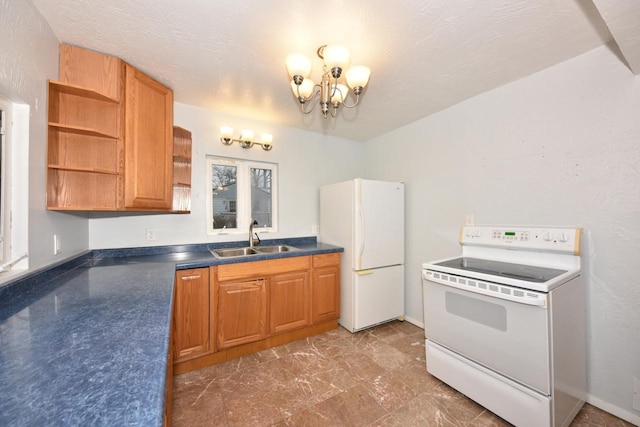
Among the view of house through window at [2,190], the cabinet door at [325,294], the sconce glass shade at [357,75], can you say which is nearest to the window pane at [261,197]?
the cabinet door at [325,294]

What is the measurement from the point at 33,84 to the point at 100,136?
415 mm

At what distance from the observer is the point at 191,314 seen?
196 centimetres

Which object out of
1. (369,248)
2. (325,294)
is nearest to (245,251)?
(325,294)

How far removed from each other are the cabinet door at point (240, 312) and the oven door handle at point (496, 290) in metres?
1.45

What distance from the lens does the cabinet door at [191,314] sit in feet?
6.26

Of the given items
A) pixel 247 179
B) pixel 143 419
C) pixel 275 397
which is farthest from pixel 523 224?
pixel 247 179

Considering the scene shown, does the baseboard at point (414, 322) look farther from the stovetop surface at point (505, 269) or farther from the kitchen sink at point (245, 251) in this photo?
the kitchen sink at point (245, 251)

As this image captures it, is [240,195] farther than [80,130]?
Yes

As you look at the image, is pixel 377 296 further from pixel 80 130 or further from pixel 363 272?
pixel 80 130

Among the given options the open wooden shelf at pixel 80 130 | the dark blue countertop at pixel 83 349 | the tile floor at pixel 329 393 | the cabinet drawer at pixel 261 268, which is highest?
the open wooden shelf at pixel 80 130

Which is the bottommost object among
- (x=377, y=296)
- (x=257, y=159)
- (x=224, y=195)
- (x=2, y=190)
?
(x=377, y=296)

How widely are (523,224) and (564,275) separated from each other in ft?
1.84

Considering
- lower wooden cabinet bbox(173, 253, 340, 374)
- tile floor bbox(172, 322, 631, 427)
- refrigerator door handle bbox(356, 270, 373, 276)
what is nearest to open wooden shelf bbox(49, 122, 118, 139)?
lower wooden cabinet bbox(173, 253, 340, 374)

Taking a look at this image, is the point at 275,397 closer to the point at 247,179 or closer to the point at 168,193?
the point at 168,193
